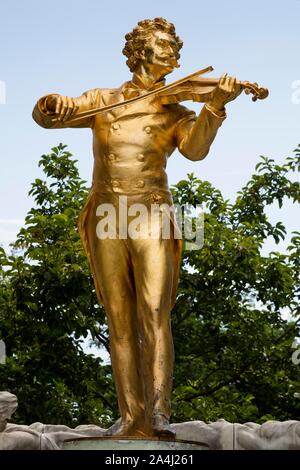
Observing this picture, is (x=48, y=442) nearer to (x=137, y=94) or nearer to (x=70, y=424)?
(x=137, y=94)

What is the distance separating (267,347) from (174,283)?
5.34m

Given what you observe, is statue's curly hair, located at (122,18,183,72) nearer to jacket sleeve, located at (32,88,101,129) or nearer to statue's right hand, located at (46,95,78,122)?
jacket sleeve, located at (32,88,101,129)

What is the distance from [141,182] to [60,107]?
2.20 feet

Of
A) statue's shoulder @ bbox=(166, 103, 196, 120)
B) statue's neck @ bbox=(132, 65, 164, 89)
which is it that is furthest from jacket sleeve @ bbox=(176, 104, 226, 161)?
statue's neck @ bbox=(132, 65, 164, 89)

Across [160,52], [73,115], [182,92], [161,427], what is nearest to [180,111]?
[182,92]

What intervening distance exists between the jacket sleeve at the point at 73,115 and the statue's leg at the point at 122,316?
29.7 inches

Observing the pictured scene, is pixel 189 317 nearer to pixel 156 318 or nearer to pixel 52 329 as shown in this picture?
pixel 52 329

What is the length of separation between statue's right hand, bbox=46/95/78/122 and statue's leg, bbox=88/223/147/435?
787 mm

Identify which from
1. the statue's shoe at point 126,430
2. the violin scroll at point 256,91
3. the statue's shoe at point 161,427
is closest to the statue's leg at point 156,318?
the statue's shoe at point 161,427

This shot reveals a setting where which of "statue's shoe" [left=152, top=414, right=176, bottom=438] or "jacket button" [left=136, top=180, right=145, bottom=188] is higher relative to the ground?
"jacket button" [left=136, top=180, right=145, bottom=188]

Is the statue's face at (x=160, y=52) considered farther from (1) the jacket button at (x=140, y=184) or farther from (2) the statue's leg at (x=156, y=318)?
(2) the statue's leg at (x=156, y=318)

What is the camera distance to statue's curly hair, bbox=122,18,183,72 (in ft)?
23.8

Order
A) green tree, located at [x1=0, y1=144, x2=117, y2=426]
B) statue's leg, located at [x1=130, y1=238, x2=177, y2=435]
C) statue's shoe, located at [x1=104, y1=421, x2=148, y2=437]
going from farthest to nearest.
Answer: green tree, located at [x1=0, y1=144, x2=117, y2=426]
statue's shoe, located at [x1=104, y1=421, x2=148, y2=437]
statue's leg, located at [x1=130, y1=238, x2=177, y2=435]

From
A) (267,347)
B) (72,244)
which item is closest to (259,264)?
(267,347)
